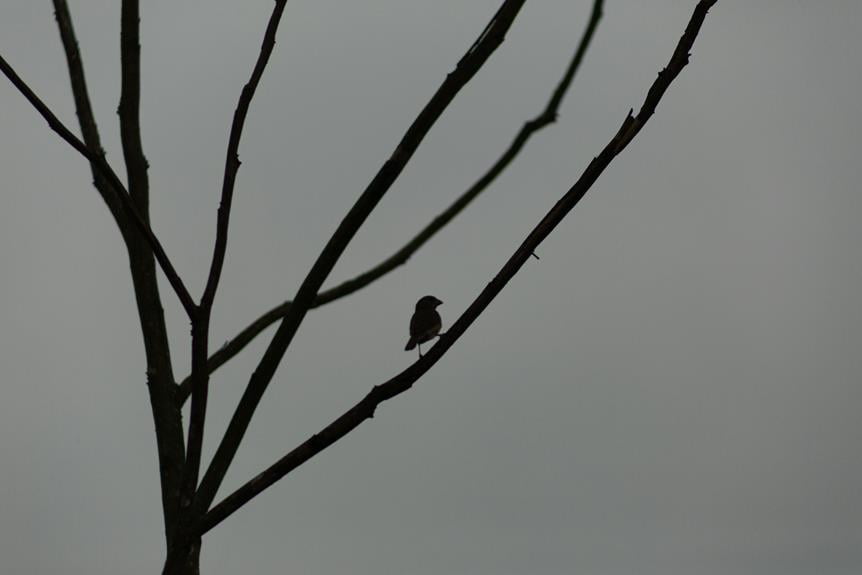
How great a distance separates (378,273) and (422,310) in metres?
1.29

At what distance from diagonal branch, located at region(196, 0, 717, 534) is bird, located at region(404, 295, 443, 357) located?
200 centimetres

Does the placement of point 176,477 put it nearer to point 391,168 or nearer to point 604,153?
point 391,168

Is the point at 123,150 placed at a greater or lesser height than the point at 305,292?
greater

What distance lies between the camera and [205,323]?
297cm

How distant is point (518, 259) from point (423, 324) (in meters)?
2.14

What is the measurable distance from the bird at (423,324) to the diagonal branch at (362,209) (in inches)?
77.9

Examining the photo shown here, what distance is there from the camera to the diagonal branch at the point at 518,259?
2.74 m

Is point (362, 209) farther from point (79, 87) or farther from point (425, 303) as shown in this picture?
point (425, 303)

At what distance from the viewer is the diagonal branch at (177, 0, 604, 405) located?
3.16 m

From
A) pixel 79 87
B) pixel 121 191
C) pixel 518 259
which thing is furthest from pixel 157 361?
pixel 518 259

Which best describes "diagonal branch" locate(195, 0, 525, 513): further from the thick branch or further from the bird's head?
the bird's head

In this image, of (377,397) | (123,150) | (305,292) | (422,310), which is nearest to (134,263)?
(123,150)

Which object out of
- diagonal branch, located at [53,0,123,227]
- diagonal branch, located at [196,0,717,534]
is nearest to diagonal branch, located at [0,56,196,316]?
diagonal branch, located at [196,0,717,534]

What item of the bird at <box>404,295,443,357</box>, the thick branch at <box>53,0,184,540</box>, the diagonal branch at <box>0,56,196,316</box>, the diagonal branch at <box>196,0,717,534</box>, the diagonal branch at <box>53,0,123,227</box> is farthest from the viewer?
the bird at <box>404,295,443,357</box>
